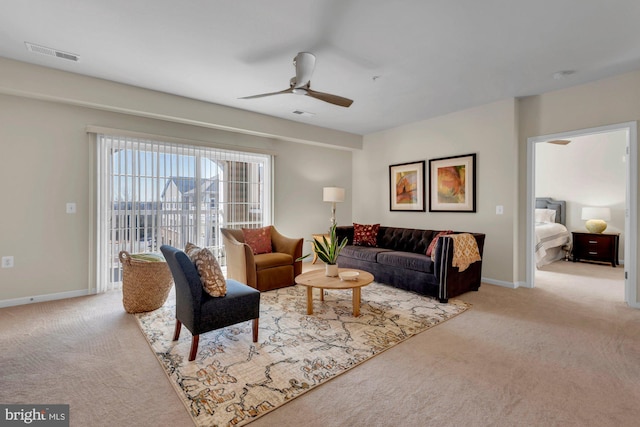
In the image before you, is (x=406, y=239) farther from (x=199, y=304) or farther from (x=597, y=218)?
(x=597, y=218)

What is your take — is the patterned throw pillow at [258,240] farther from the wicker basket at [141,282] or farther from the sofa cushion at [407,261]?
the sofa cushion at [407,261]

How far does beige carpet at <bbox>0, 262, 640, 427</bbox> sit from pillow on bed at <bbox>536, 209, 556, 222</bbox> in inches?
156

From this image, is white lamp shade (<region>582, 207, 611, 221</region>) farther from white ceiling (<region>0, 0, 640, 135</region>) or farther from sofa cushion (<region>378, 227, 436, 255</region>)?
sofa cushion (<region>378, 227, 436, 255</region>)

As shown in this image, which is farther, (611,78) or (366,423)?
(611,78)

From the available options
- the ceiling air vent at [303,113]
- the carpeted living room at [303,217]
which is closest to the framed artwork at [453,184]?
the carpeted living room at [303,217]

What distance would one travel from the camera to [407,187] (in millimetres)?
5621

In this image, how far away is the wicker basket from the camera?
318 cm

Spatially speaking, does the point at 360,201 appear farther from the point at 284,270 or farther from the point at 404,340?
the point at 404,340

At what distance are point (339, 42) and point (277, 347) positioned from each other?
269cm

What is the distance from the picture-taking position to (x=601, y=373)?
2117mm

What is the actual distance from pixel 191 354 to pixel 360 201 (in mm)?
4945

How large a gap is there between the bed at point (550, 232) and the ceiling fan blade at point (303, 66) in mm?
5066

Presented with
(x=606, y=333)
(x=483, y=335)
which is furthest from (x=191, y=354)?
(x=606, y=333)

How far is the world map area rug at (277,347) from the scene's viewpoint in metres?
1.85
